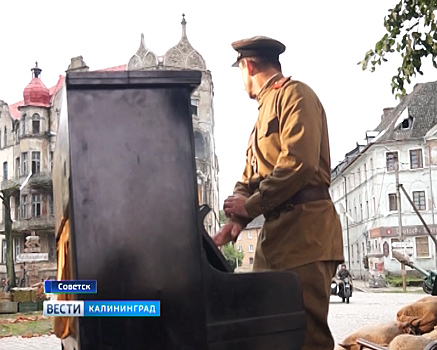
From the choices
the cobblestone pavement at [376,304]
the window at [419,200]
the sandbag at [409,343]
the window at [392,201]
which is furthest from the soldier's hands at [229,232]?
the cobblestone pavement at [376,304]

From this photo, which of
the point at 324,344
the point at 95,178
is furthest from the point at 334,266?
the point at 95,178

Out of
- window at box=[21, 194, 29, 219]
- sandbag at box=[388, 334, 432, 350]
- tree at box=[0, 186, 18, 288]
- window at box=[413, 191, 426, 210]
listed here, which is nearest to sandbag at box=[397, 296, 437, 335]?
sandbag at box=[388, 334, 432, 350]

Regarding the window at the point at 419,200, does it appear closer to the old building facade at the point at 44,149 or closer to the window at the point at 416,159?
the window at the point at 416,159

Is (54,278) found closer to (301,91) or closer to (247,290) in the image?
(247,290)

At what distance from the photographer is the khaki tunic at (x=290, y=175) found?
1.19 meters

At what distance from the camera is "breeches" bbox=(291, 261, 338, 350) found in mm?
1225

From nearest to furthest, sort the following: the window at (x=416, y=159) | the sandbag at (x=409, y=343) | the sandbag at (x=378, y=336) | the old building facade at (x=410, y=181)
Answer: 1. the sandbag at (x=409, y=343)
2. the sandbag at (x=378, y=336)
3. the old building facade at (x=410, y=181)
4. the window at (x=416, y=159)

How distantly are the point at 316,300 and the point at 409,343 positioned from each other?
191 centimetres

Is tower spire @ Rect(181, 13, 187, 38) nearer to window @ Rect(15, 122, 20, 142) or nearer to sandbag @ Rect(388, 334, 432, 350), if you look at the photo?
window @ Rect(15, 122, 20, 142)

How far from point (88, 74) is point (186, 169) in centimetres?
21

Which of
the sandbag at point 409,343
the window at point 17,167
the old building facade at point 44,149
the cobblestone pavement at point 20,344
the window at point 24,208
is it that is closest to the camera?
the old building facade at point 44,149

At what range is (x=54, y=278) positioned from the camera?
3.91 ft

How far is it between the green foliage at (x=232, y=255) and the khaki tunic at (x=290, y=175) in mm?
38

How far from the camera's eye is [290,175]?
1.19m
